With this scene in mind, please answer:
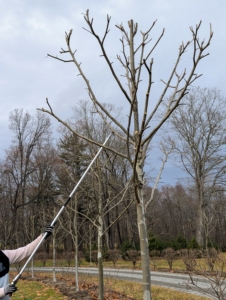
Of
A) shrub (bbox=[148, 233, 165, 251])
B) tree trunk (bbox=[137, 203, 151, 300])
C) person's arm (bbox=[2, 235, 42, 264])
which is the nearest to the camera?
tree trunk (bbox=[137, 203, 151, 300])

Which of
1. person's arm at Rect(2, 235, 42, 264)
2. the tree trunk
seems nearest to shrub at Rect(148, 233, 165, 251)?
person's arm at Rect(2, 235, 42, 264)

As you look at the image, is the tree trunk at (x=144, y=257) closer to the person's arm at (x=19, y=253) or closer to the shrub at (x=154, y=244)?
the person's arm at (x=19, y=253)

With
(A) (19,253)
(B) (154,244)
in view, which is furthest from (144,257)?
(B) (154,244)

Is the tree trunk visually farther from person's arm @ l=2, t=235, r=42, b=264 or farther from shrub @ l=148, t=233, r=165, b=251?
shrub @ l=148, t=233, r=165, b=251

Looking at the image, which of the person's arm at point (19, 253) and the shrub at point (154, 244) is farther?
the shrub at point (154, 244)

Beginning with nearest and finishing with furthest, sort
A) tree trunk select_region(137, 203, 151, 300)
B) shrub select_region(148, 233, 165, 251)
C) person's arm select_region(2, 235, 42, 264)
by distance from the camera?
1. tree trunk select_region(137, 203, 151, 300)
2. person's arm select_region(2, 235, 42, 264)
3. shrub select_region(148, 233, 165, 251)

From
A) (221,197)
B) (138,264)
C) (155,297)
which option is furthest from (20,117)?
(155,297)

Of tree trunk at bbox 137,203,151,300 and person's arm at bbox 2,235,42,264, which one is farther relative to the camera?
person's arm at bbox 2,235,42,264

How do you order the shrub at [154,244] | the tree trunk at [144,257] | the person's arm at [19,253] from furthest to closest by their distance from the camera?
the shrub at [154,244], the person's arm at [19,253], the tree trunk at [144,257]

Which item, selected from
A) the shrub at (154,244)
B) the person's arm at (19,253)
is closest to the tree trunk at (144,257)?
the person's arm at (19,253)

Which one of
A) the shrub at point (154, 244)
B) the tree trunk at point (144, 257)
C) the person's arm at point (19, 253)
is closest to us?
the tree trunk at point (144, 257)

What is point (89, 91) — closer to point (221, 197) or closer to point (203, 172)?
point (203, 172)

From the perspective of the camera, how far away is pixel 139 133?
8.93ft

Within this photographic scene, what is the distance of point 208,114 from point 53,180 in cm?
1797
